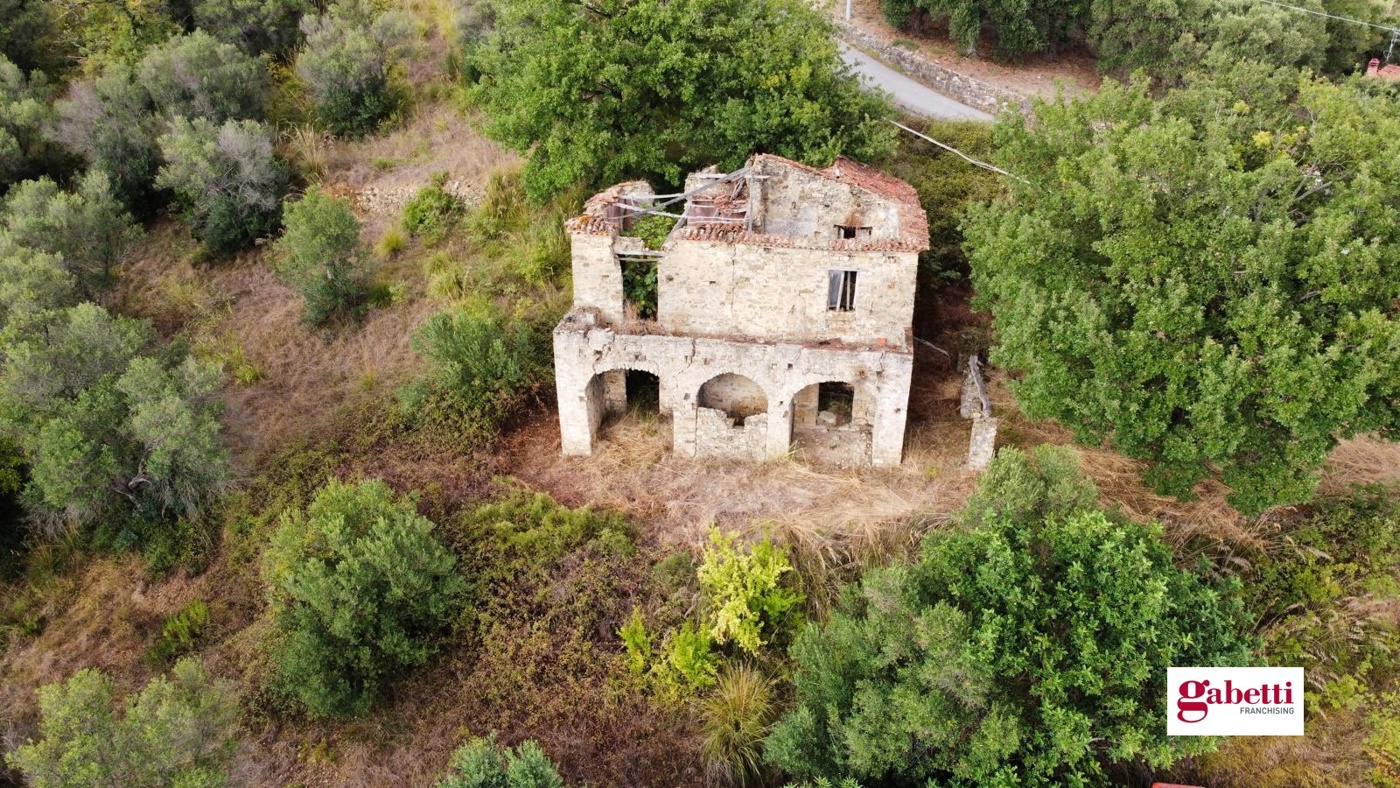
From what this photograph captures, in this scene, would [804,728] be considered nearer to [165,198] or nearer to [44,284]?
[44,284]

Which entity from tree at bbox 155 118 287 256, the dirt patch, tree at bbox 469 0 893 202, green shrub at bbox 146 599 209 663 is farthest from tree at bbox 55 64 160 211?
the dirt patch

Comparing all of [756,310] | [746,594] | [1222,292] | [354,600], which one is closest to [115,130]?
[354,600]

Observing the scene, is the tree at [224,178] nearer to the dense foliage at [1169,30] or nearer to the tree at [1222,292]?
the tree at [1222,292]

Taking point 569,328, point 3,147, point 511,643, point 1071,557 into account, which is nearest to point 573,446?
point 569,328

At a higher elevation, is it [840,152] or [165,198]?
[840,152]

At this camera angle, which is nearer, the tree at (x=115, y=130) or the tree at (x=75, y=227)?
the tree at (x=75, y=227)

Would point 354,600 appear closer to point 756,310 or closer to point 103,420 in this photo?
point 103,420

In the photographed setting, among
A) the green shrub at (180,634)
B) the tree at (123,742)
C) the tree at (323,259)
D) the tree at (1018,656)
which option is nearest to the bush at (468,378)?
the tree at (323,259)
